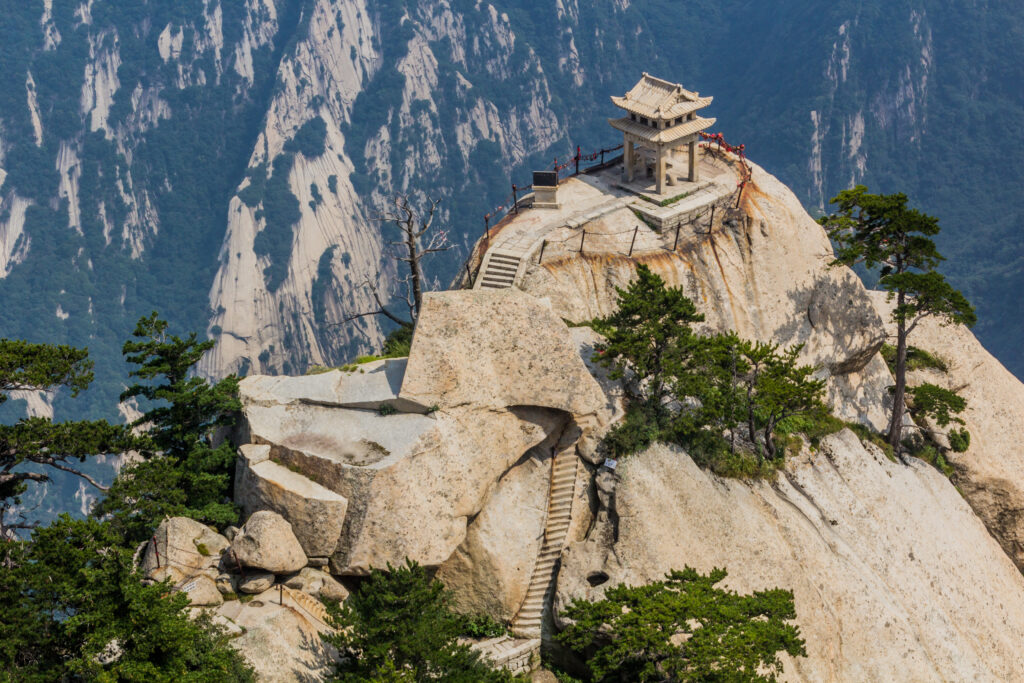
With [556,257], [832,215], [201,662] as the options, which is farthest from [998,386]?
[201,662]

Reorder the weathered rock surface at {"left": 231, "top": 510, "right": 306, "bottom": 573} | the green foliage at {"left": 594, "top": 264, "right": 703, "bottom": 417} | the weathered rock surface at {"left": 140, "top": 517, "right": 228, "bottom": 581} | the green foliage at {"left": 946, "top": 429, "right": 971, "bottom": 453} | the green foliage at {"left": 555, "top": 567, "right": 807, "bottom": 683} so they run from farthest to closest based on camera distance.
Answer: the green foliage at {"left": 946, "top": 429, "right": 971, "bottom": 453}
the green foliage at {"left": 594, "top": 264, "right": 703, "bottom": 417}
the weathered rock surface at {"left": 140, "top": 517, "right": 228, "bottom": 581}
the weathered rock surface at {"left": 231, "top": 510, "right": 306, "bottom": 573}
the green foliage at {"left": 555, "top": 567, "right": 807, "bottom": 683}

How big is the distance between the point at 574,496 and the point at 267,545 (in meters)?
15.4

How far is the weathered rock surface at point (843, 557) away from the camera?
152 feet

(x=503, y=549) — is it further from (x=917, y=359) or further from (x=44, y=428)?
(x=917, y=359)

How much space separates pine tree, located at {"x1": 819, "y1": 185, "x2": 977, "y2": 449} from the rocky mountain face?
7347mm

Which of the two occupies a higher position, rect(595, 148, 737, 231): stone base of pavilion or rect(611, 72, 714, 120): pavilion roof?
rect(611, 72, 714, 120): pavilion roof

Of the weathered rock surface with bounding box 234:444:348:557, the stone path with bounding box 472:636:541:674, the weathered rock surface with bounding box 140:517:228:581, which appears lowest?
the stone path with bounding box 472:636:541:674

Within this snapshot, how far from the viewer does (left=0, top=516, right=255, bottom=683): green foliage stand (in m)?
31.4

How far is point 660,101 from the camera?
62344mm

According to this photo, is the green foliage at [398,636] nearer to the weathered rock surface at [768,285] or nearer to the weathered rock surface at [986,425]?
the weathered rock surface at [768,285]

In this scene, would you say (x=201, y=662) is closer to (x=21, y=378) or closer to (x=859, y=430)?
(x=21, y=378)

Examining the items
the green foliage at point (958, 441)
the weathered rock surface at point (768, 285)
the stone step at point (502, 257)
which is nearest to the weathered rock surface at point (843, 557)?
the green foliage at point (958, 441)

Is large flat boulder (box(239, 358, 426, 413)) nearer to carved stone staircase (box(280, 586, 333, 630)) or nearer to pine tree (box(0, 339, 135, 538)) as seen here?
carved stone staircase (box(280, 586, 333, 630))

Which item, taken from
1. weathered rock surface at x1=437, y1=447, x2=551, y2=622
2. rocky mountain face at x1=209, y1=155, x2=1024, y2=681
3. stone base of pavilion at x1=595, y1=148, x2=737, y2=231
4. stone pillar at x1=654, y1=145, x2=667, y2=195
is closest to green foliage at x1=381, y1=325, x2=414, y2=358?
rocky mountain face at x1=209, y1=155, x2=1024, y2=681
